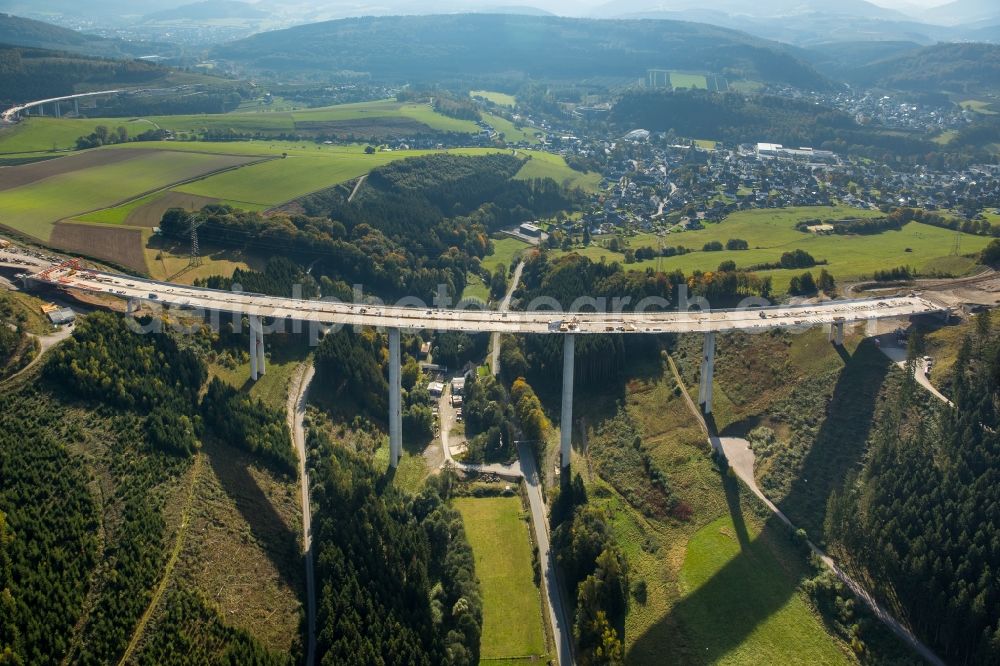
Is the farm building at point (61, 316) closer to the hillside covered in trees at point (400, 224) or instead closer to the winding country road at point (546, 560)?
the hillside covered in trees at point (400, 224)

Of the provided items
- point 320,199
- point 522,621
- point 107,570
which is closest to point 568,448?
point 522,621

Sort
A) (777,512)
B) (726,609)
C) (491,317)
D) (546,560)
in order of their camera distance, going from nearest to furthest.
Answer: (726,609)
(546,560)
(777,512)
(491,317)

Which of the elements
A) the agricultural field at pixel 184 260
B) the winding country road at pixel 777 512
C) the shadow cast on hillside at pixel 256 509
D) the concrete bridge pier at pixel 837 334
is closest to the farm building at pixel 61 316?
the agricultural field at pixel 184 260

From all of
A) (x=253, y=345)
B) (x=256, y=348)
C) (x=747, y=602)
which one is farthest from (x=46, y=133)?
(x=747, y=602)

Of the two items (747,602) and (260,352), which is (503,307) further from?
(747,602)

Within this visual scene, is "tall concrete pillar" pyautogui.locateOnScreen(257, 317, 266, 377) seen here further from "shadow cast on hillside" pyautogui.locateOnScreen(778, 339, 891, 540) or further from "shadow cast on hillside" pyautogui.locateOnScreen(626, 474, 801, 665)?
"shadow cast on hillside" pyautogui.locateOnScreen(778, 339, 891, 540)
